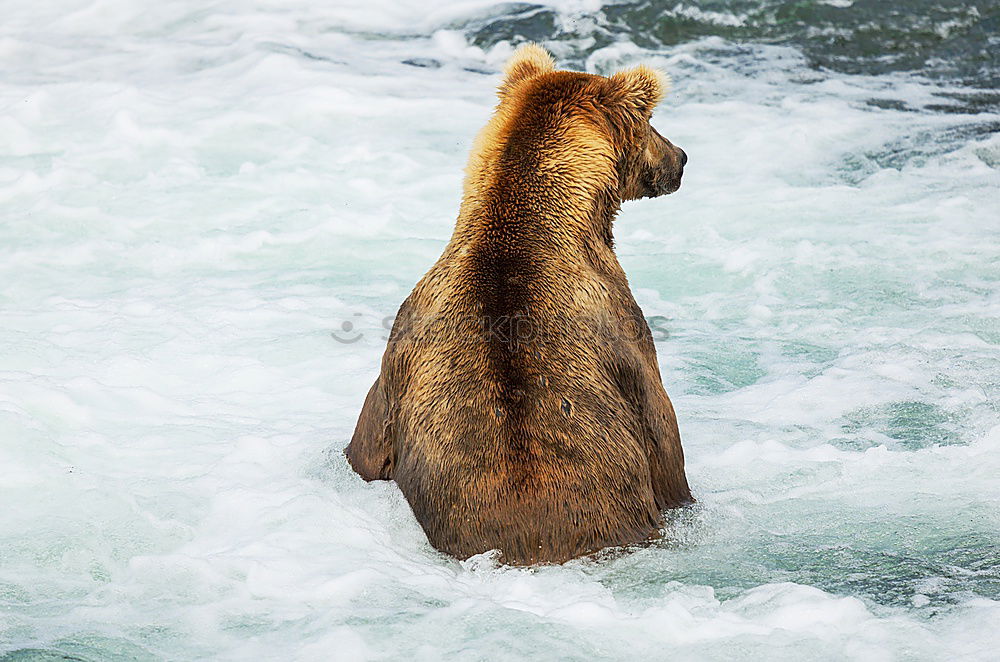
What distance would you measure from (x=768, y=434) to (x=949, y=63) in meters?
8.40

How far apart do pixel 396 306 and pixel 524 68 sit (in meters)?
3.21

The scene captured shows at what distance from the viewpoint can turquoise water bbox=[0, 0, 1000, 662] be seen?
147 inches

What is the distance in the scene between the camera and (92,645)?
3.45 metres

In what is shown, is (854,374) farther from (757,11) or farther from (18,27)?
(18,27)

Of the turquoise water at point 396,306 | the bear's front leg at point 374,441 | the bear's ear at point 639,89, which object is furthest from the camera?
the bear's ear at point 639,89

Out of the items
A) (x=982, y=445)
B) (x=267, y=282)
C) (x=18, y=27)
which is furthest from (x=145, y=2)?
(x=982, y=445)

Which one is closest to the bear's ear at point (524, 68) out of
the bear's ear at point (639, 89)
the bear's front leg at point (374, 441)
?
the bear's ear at point (639, 89)

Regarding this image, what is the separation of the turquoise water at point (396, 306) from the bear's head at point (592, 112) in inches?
49.4

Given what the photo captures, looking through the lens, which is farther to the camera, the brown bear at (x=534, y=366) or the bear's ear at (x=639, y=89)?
the bear's ear at (x=639, y=89)

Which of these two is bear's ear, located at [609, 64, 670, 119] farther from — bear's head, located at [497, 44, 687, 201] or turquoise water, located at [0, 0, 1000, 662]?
turquoise water, located at [0, 0, 1000, 662]

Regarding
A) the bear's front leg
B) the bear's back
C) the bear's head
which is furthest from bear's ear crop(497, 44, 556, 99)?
the bear's front leg

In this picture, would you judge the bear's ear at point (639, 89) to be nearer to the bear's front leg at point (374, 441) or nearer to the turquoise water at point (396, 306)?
the bear's front leg at point (374, 441)

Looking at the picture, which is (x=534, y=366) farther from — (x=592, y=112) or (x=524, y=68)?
(x=524, y=68)

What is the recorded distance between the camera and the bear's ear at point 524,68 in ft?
14.8
